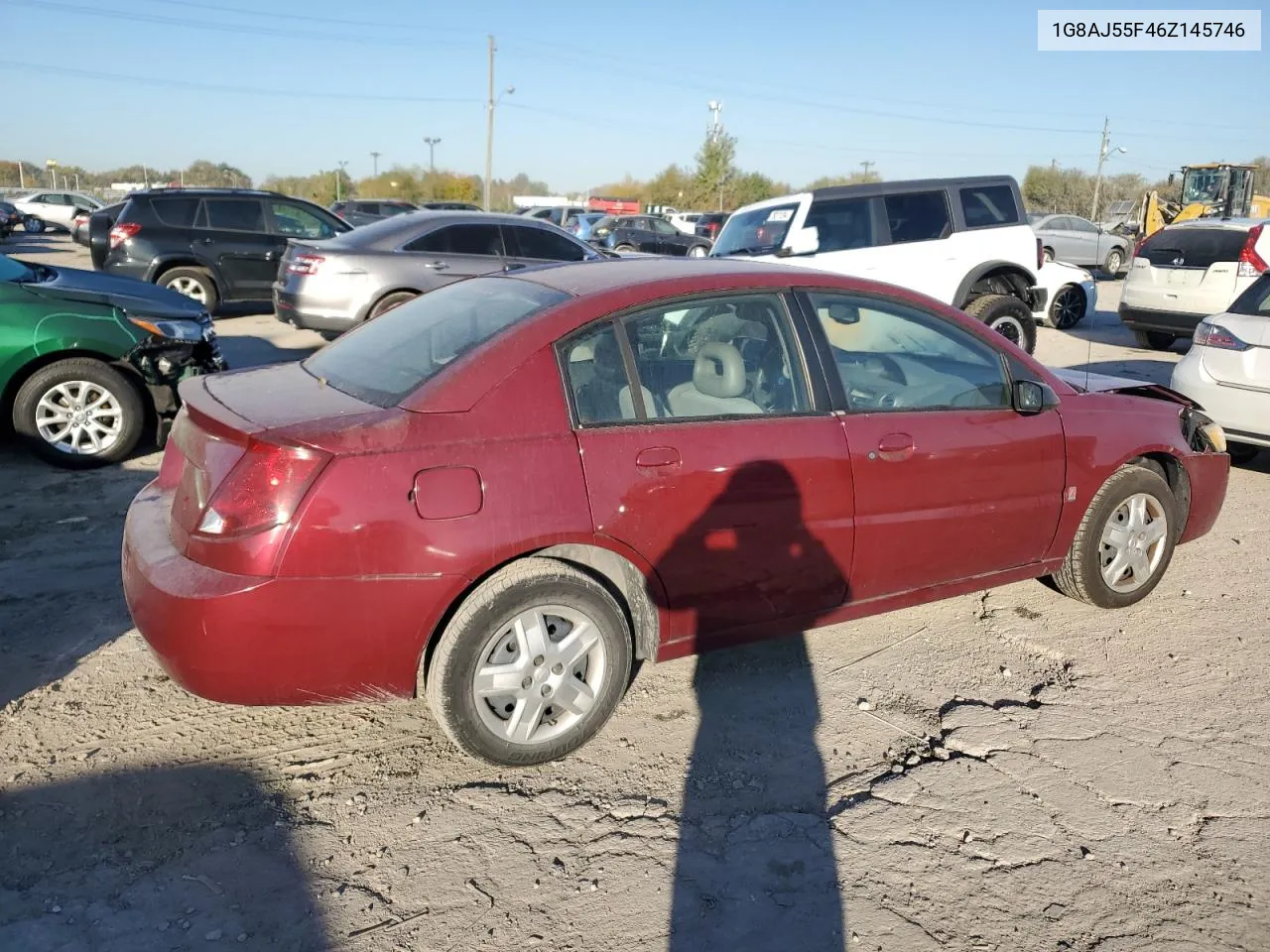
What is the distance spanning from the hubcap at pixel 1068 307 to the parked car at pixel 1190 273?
4.65 ft

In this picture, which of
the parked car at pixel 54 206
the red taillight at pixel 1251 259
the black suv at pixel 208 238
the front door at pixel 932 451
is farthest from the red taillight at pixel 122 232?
the parked car at pixel 54 206

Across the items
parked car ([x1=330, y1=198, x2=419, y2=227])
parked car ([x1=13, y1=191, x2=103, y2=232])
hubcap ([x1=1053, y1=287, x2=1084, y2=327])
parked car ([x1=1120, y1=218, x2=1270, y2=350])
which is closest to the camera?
parked car ([x1=1120, y1=218, x2=1270, y2=350])

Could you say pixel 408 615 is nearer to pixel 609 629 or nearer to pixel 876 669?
pixel 609 629

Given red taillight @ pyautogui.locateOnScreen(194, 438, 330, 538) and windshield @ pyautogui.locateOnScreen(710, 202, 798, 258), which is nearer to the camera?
red taillight @ pyautogui.locateOnScreen(194, 438, 330, 538)

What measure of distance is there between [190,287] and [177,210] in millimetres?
1043

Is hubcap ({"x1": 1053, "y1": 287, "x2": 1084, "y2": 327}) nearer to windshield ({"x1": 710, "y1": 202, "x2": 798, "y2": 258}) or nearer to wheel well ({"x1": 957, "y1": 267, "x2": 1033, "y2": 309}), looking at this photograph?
wheel well ({"x1": 957, "y1": 267, "x2": 1033, "y2": 309})

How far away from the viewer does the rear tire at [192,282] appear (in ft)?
42.4

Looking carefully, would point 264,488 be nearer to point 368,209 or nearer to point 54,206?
point 368,209

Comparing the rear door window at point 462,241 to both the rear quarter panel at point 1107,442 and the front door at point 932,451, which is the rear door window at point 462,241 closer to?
the front door at point 932,451

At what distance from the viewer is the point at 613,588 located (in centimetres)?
333

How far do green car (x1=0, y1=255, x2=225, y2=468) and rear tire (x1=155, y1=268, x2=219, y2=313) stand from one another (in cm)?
644

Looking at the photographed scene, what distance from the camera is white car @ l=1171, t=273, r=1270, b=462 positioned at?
6504 mm

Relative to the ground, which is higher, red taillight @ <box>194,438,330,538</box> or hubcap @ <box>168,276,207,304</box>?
hubcap @ <box>168,276,207,304</box>

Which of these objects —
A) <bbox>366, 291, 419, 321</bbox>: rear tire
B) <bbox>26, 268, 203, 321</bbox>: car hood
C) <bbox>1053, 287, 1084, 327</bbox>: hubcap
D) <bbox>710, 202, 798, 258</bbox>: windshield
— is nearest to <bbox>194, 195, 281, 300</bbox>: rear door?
<bbox>366, 291, 419, 321</bbox>: rear tire
